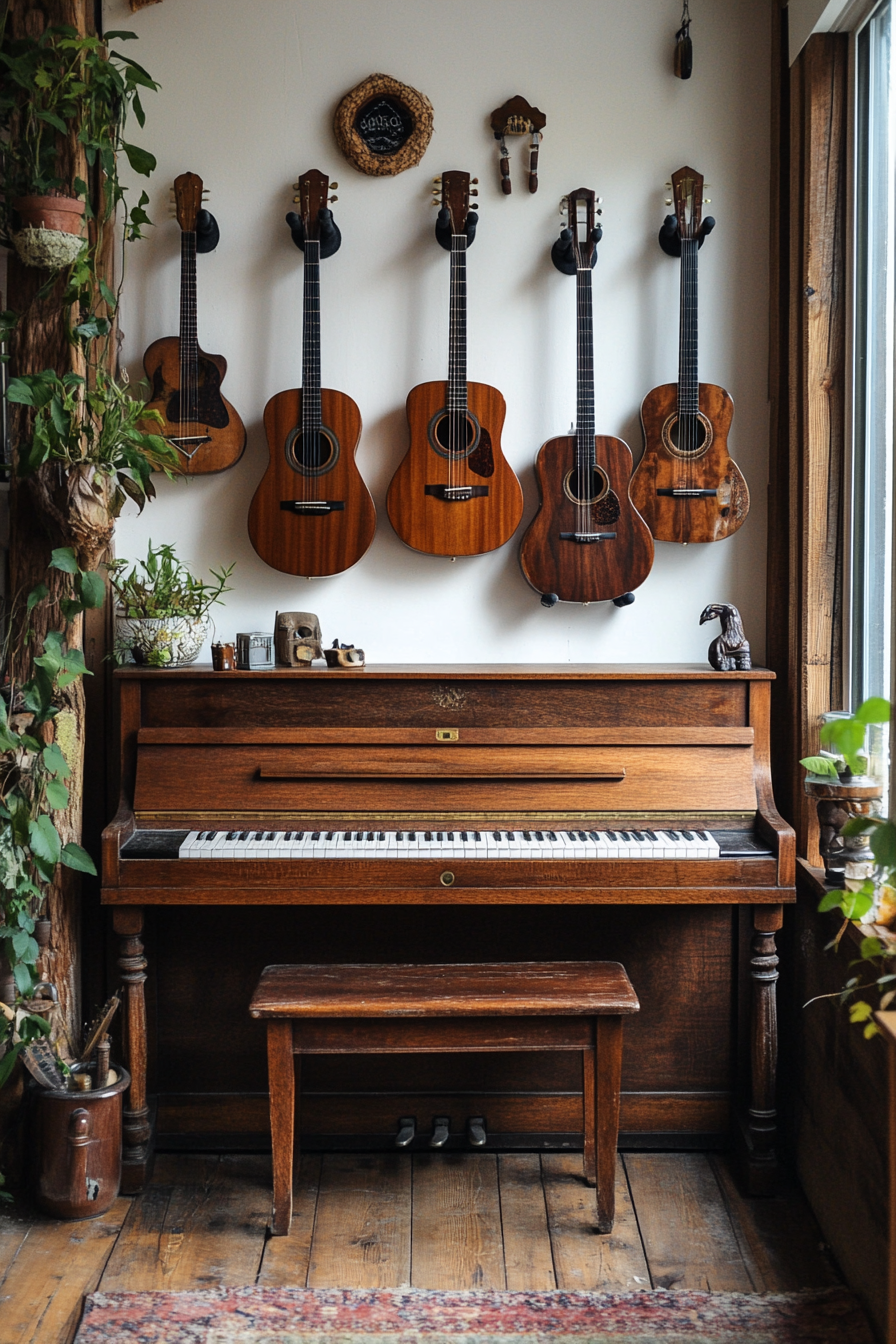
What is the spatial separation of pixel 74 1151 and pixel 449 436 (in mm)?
1886

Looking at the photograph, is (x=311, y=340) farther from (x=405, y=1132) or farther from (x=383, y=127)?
(x=405, y=1132)

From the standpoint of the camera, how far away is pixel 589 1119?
2.42 m

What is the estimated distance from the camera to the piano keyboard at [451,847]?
7.81ft

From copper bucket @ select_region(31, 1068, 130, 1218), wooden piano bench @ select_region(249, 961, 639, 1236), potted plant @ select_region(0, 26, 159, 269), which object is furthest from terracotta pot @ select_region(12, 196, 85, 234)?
copper bucket @ select_region(31, 1068, 130, 1218)

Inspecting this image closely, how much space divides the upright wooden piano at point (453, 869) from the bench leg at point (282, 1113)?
0.29 meters

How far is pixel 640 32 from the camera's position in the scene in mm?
2889

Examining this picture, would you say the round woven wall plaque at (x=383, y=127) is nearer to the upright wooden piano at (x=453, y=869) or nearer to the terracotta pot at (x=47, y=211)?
the terracotta pot at (x=47, y=211)

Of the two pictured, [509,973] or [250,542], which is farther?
[250,542]

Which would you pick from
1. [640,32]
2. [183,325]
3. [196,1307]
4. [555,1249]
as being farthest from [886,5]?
[196,1307]

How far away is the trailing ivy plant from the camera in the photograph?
2.32 metres

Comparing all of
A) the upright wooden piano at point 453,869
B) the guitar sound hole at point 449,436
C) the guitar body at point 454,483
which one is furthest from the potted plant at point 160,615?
the guitar sound hole at point 449,436

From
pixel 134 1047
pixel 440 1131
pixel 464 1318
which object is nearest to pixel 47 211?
pixel 134 1047

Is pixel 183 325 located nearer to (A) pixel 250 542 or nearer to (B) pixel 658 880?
(A) pixel 250 542

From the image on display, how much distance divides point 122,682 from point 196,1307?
1320mm
